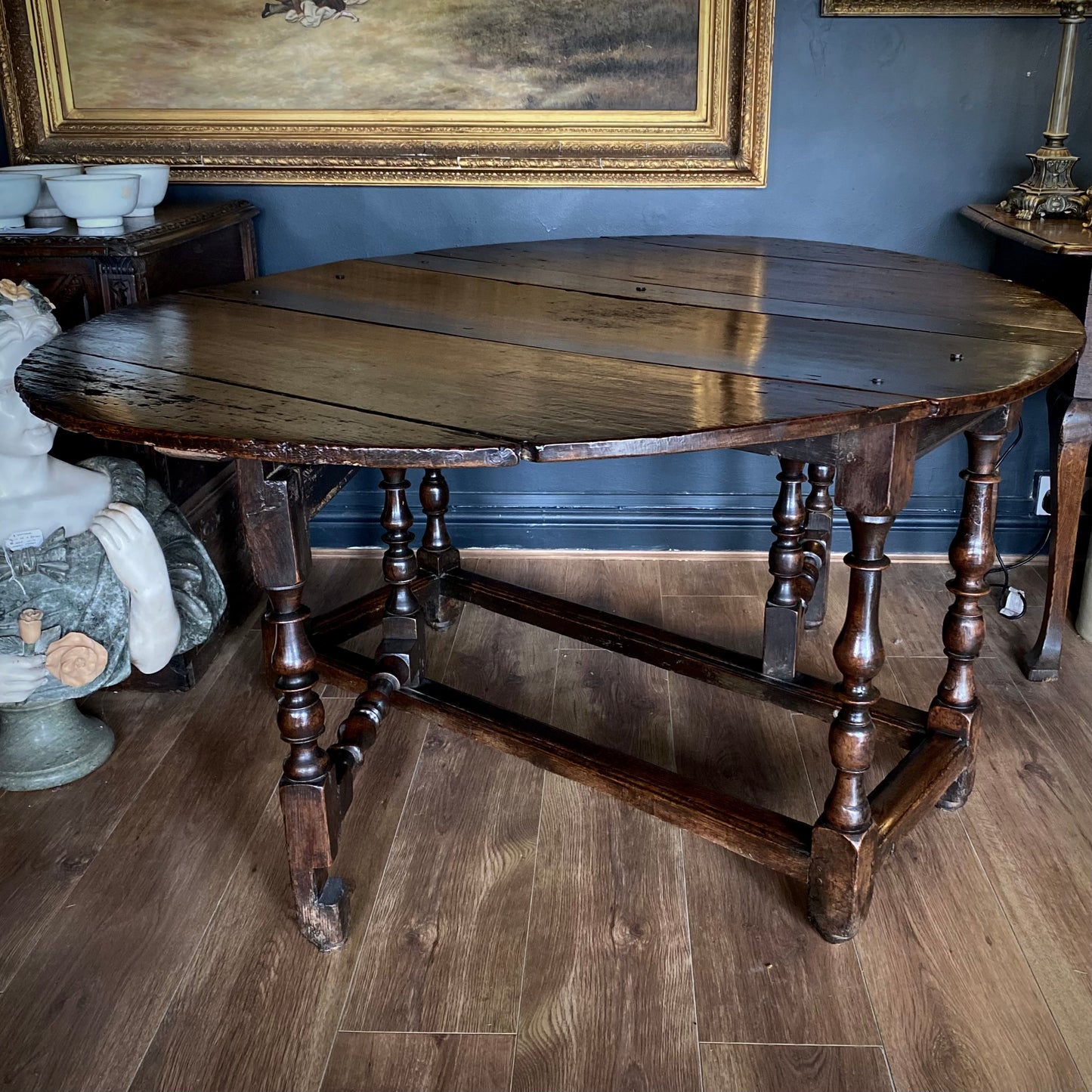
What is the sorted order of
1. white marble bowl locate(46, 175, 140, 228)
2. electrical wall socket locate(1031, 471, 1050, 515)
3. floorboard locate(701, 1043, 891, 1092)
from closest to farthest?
1. floorboard locate(701, 1043, 891, 1092)
2. white marble bowl locate(46, 175, 140, 228)
3. electrical wall socket locate(1031, 471, 1050, 515)

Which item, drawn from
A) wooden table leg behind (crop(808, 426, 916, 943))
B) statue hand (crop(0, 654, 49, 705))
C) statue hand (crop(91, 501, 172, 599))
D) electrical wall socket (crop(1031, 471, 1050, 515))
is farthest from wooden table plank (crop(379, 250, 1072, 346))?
electrical wall socket (crop(1031, 471, 1050, 515))

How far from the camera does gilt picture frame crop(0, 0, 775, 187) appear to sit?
2.53 m

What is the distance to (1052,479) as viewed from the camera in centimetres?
222

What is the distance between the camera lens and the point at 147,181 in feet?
7.73

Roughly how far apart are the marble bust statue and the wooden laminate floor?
0.09 m

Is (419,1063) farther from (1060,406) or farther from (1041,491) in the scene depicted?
(1041,491)

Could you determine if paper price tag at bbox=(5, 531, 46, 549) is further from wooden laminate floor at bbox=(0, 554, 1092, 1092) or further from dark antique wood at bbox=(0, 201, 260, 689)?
wooden laminate floor at bbox=(0, 554, 1092, 1092)

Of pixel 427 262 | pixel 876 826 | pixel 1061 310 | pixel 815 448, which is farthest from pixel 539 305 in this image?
pixel 876 826

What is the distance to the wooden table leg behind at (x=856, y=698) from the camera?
4.58 ft

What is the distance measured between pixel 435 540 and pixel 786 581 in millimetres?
769

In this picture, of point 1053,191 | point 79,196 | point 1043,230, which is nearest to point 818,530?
point 1043,230

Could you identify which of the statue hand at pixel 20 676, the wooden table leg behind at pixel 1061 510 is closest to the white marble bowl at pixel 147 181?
the statue hand at pixel 20 676

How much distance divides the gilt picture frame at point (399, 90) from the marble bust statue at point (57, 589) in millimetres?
900

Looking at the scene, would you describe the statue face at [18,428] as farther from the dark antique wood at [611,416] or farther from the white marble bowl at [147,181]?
the white marble bowl at [147,181]
